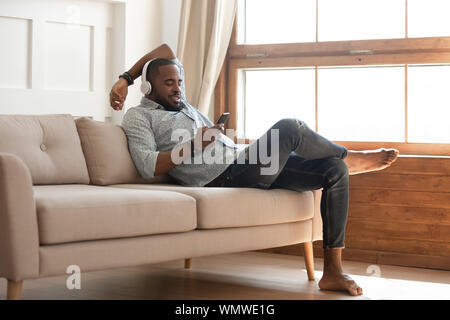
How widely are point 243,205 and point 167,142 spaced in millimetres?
504

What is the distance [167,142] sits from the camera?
10.1 feet

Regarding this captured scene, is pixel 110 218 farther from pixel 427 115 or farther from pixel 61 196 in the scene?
pixel 427 115

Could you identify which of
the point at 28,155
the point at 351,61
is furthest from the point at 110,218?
the point at 351,61

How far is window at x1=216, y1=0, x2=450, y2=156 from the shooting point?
376 centimetres

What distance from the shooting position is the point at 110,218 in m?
2.38

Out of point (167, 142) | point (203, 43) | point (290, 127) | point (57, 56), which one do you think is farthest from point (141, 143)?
point (203, 43)

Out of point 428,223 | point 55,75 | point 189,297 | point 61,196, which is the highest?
point 55,75

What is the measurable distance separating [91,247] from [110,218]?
12 centimetres

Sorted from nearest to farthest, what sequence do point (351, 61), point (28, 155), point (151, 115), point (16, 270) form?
point (16, 270), point (28, 155), point (151, 115), point (351, 61)

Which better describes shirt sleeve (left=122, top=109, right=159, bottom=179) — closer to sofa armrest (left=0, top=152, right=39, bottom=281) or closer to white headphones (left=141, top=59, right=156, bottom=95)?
white headphones (left=141, top=59, right=156, bottom=95)

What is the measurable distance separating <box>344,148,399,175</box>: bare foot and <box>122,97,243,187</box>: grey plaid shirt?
511 millimetres

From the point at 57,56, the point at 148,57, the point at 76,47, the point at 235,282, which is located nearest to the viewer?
the point at 235,282

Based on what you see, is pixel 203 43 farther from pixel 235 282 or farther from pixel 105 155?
pixel 235 282

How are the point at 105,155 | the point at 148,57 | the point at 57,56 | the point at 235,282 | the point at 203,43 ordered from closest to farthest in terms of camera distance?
the point at 105,155 < the point at 235,282 < the point at 148,57 < the point at 57,56 < the point at 203,43
